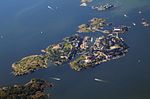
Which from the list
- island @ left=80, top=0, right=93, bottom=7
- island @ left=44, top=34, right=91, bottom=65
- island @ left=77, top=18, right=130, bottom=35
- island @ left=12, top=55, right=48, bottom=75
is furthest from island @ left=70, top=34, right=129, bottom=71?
island @ left=80, top=0, right=93, bottom=7

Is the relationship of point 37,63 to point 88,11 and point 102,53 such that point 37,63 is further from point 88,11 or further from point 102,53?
point 88,11

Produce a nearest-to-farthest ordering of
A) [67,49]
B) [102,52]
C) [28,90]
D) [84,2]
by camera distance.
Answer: [28,90]
[102,52]
[67,49]
[84,2]

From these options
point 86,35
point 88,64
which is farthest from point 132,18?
point 88,64

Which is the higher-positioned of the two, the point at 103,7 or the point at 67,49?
the point at 103,7

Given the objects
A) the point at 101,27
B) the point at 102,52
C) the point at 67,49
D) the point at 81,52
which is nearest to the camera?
the point at 102,52

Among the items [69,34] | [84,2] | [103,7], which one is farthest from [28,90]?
[84,2]

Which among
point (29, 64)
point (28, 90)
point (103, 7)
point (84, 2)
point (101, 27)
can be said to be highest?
point (84, 2)

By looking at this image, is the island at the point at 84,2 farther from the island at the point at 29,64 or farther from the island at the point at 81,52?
the island at the point at 29,64

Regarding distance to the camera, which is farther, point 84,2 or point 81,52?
point 84,2

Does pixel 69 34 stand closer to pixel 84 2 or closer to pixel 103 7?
pixel 103 7
